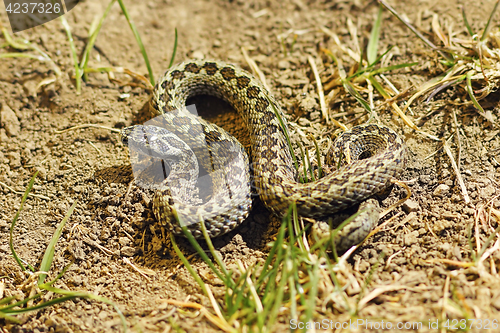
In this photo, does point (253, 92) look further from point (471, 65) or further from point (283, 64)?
point (471, 65)

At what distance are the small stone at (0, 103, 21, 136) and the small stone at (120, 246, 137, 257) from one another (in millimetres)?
3057

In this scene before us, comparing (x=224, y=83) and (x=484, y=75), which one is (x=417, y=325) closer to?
(x=484, y=75)

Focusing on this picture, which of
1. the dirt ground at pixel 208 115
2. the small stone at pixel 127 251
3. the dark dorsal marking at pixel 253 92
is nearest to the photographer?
the dirt ground at pixel 208 115

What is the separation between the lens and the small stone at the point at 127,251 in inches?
185

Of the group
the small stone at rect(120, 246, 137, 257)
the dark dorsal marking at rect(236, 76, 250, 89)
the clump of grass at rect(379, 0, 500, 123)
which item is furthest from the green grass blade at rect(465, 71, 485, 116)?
the small stone at rect(120, 246, 137, 257)

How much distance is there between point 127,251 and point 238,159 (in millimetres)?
2057

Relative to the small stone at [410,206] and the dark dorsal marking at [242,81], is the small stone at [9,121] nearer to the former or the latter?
the dark dorsal marking at [242,81]

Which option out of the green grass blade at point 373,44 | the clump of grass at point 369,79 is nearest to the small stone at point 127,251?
the clump of grass at point 369,79

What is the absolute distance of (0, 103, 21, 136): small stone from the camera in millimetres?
5874

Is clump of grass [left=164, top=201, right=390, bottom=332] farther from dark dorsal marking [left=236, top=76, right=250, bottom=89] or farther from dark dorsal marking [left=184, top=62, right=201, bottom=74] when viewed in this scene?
dark dorsal marking [left=184, top=62, right=201, bottom=74]

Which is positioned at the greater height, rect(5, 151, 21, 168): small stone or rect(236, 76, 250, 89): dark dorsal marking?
rect(236, 76, 250, 89): dark dorsal marking

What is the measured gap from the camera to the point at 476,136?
515 centimetres

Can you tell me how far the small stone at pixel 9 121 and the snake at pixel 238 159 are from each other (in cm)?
207

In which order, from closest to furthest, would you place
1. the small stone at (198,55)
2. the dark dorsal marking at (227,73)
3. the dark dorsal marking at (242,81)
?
the dark dorsal marking at (242,81)
the dark dorsal marking at (227,73)
the small stone at (198,55)
